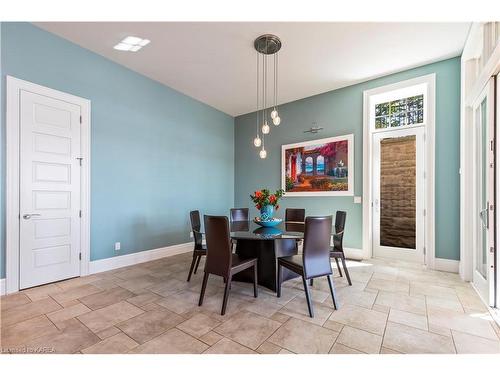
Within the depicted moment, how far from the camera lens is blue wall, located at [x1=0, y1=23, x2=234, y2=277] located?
109 inches

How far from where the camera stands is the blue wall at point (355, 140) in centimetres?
330

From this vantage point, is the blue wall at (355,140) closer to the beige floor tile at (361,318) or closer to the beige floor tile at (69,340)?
the beige floor tile at (361,318)

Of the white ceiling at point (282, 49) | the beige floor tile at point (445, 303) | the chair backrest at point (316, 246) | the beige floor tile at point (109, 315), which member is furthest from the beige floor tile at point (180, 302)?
the white ceiling at point (282, 49)

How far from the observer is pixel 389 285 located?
2814 millimetres

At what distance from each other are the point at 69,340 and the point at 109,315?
384 millimetres

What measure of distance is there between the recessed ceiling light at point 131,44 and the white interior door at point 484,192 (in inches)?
156

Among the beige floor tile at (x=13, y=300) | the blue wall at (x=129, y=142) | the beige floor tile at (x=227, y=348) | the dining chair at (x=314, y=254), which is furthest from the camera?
the blue wall at (x=129, y=142)

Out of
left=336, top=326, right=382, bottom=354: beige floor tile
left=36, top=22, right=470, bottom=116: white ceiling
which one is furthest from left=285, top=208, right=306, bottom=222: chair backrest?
left=36, top=22, right=470, bottom=116: white ceiling

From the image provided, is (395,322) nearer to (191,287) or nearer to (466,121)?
(191,287)

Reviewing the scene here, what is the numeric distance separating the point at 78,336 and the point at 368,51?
446 cm

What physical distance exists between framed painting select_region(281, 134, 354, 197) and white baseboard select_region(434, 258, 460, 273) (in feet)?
5.17
